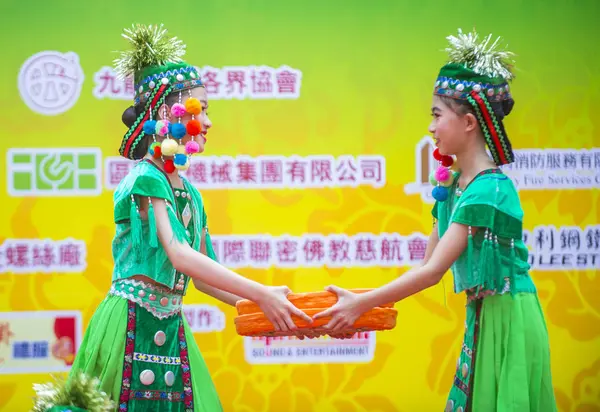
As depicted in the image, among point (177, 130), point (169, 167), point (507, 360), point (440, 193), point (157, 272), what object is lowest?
point (507, 360)

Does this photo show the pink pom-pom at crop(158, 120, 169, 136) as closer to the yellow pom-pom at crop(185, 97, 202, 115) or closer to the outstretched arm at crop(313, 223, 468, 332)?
the yellow pom-pom at crop(185, 97, 202, 115)

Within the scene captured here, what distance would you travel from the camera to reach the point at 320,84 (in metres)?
4.70

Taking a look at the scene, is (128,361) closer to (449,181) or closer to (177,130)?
(177,130)

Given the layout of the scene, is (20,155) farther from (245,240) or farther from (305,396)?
(305,396)

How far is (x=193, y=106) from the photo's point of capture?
3.13 meters

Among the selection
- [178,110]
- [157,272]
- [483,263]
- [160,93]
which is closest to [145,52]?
[160,93]

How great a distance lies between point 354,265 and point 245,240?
0.63 metres

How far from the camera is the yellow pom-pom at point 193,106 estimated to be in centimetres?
313

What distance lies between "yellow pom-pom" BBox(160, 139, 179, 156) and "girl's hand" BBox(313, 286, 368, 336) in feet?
2.60

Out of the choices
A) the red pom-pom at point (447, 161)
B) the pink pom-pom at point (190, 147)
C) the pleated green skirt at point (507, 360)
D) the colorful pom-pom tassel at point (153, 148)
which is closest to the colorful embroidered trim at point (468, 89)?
the red pom-pom at point (447, 161)

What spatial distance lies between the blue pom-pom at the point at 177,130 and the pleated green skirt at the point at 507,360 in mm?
1268

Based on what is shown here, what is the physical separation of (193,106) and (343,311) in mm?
952

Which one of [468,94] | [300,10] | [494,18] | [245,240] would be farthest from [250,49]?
[468,94]

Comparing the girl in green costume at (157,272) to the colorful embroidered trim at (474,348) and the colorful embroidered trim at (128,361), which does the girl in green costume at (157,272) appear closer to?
the colorful embroidered trim at (128,361)
